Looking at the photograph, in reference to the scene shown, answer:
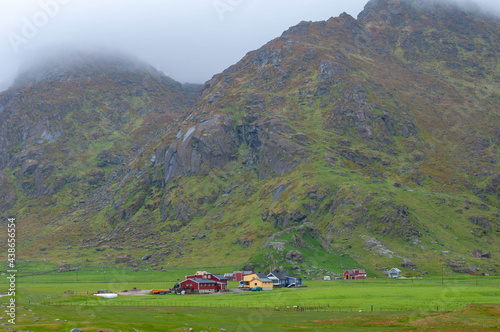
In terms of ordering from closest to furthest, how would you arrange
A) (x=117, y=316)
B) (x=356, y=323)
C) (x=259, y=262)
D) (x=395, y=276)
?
(x=356, y=323) < (x=117, y=316) < (x=395, y=276) < (x=259, y=262)

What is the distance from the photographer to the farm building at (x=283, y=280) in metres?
151

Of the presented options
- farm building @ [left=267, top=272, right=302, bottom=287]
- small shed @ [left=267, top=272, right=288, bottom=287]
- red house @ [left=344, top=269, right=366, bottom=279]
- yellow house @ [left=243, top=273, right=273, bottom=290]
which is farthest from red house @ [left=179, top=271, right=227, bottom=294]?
red house @ [left=344, top=269, right=366, bottom=279]

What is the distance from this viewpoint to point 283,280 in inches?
6102

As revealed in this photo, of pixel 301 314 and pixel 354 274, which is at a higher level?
pixel 301 314

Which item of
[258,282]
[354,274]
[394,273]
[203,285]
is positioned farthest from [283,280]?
[394,273]

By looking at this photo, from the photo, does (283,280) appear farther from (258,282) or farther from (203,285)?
(203,285)

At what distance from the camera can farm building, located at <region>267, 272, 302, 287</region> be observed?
15088cm

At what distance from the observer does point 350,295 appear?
353ft

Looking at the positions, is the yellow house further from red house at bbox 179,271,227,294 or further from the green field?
the green field

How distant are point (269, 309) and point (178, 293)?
54934 millimetres

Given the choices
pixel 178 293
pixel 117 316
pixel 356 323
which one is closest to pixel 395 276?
pixel 178 293

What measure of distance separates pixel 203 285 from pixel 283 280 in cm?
3080

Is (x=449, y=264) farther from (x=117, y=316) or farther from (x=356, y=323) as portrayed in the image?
(x=117, y=316)

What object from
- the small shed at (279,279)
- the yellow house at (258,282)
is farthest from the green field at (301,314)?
the small shed at (279,279)
